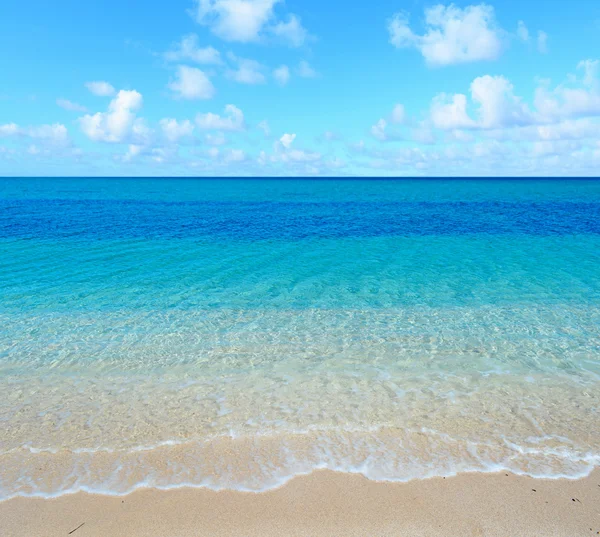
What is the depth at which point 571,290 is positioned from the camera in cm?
1925

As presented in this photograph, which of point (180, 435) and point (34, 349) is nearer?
point (180, 435)

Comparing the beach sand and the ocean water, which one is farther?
the ocean water

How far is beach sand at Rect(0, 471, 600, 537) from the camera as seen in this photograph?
636 centimetres

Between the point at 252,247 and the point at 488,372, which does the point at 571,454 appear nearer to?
the point at 488,372

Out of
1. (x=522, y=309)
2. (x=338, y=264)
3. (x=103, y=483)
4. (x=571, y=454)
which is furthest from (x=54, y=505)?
(x=338, y=264)

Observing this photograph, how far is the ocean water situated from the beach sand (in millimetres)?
315

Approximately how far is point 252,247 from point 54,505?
76.2ft

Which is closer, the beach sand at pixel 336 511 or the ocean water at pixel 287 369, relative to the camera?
the beach sand at pixel 336 511

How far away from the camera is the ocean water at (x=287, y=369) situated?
26.1 feet

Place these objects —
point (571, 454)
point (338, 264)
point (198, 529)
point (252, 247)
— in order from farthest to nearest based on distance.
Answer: point (252, 247)
point (338, 264)
point (571, 454)
point (198, 529)

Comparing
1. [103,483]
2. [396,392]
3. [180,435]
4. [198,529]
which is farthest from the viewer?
[396,392]

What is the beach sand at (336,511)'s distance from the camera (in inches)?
250

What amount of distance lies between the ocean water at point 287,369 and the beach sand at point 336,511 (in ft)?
1.03

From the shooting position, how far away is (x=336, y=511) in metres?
6.71
